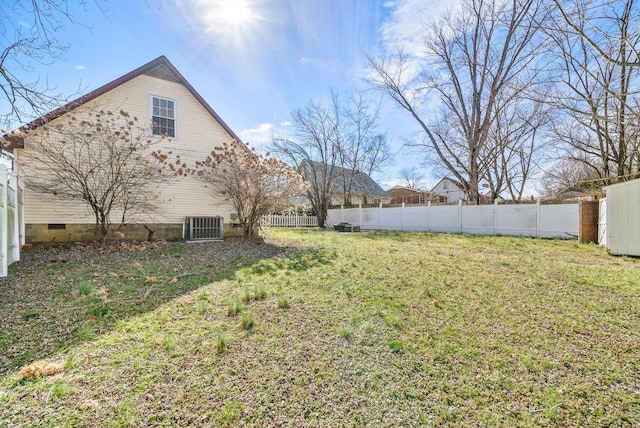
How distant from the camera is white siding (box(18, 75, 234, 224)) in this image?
8.02 m

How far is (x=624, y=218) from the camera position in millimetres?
6828

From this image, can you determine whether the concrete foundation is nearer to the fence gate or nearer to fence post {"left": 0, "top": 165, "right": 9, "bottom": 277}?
the fence gate

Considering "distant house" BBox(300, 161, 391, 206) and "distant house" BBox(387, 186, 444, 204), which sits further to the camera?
"distant house" BBox(387, 186, 444, 204)

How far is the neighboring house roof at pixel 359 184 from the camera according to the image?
23139 mm

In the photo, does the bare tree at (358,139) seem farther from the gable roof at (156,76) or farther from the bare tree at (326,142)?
the gable roof at (156,76)

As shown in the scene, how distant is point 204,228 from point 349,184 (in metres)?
16.8

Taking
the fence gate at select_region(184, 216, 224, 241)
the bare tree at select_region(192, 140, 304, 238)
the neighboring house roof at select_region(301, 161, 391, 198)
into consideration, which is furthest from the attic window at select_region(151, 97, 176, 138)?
the neighboring house roof at select_region(301, 161, 391, 198)

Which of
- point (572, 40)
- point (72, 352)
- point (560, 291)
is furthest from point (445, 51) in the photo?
point (72, 352)

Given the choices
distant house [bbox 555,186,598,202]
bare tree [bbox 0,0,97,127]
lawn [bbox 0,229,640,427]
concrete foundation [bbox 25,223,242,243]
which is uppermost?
bare tree [bbox 0,0,97,127]

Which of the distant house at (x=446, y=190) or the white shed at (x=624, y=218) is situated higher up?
the distant house at (x=446, y=190)

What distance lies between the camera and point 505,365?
7.43ft

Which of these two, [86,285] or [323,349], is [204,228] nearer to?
[86,285]

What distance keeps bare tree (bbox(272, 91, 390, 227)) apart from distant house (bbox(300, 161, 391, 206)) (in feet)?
0.27

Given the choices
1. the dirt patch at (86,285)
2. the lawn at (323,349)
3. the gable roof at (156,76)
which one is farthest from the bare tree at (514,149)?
the dirt patch at (86,285)
